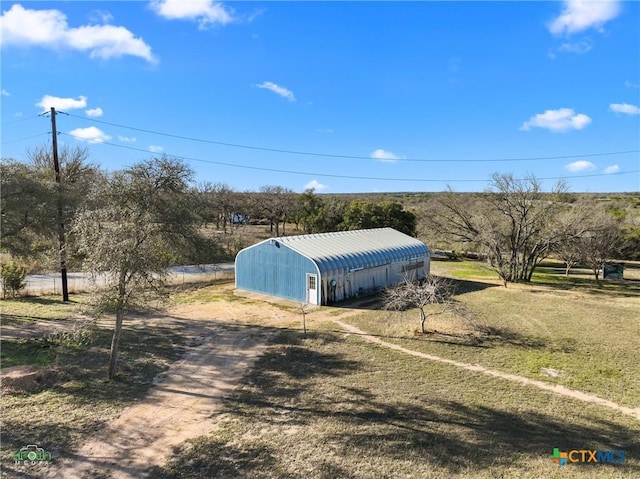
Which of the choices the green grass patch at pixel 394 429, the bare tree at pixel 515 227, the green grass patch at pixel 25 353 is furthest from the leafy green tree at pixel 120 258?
the bare tree at pixel 515 227

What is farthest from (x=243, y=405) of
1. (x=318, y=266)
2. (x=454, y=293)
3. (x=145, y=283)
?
(x=454, y=293)

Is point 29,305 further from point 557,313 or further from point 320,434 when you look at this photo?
point 557,313

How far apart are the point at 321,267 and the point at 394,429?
1273 centimetres

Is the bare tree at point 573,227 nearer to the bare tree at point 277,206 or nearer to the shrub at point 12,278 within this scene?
the bare tree at point 277,206

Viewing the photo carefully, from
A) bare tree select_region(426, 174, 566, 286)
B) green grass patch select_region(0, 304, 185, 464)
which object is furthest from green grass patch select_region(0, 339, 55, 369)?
bare tree select_region(426, 174, 566, 286)

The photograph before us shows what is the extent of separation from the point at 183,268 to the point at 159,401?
24084 mm

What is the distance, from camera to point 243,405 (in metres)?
10.3

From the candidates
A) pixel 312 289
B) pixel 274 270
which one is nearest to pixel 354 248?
pixel 312 289

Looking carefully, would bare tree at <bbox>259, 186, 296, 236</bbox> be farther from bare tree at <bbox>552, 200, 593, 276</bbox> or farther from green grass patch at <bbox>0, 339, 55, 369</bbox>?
green grass patch at <bbox>0, 339, 55, 369</bbox>

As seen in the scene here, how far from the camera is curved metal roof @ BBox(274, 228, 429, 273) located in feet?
73.3

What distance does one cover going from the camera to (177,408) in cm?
1013

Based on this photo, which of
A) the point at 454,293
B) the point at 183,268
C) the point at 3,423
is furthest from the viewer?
the point at 183,268

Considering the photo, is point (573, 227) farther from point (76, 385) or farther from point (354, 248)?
point (76, 385)

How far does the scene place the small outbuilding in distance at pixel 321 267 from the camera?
856 inches
